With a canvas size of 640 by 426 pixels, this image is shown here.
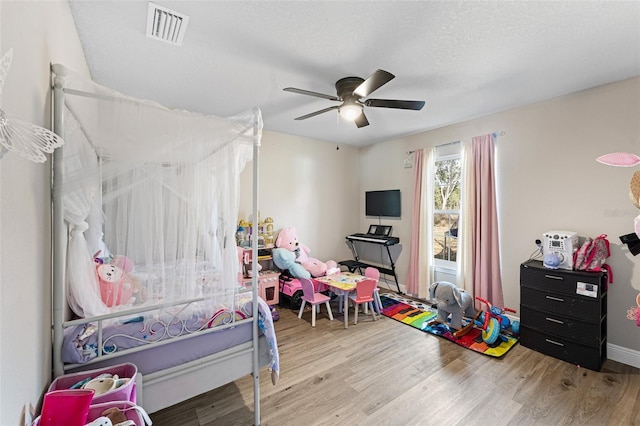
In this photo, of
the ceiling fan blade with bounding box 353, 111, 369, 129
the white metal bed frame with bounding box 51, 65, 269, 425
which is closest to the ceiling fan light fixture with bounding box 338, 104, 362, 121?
the ceiling fan blade with bounding box 353, 111, 369, 129

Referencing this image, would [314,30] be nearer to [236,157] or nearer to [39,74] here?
[236,157]

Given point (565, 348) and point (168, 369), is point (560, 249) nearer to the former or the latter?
point (565, 348)

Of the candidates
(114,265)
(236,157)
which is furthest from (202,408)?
(236,157)

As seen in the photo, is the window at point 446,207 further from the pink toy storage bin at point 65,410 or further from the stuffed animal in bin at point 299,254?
the pink toy storage bin at point 65,410

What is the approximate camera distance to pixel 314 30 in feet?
5.88

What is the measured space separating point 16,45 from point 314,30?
4.87 ft

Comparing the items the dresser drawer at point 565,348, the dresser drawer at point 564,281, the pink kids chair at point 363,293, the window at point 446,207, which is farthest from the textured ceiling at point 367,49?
the dresser drawer at point 565,348

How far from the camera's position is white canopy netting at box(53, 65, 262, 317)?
1.37m

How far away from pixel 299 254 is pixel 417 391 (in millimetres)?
2530

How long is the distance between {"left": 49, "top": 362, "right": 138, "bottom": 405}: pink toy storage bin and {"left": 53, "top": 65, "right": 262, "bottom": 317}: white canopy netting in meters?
0.30

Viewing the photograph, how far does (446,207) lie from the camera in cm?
397

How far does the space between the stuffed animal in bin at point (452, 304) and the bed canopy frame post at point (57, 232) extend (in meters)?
3.20

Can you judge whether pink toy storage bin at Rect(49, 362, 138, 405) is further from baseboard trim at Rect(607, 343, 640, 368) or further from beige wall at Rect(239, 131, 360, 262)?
baseboard trim at Rect(607, 343, 640, 368)

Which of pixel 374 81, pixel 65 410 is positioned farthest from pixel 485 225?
pixel 65 410
